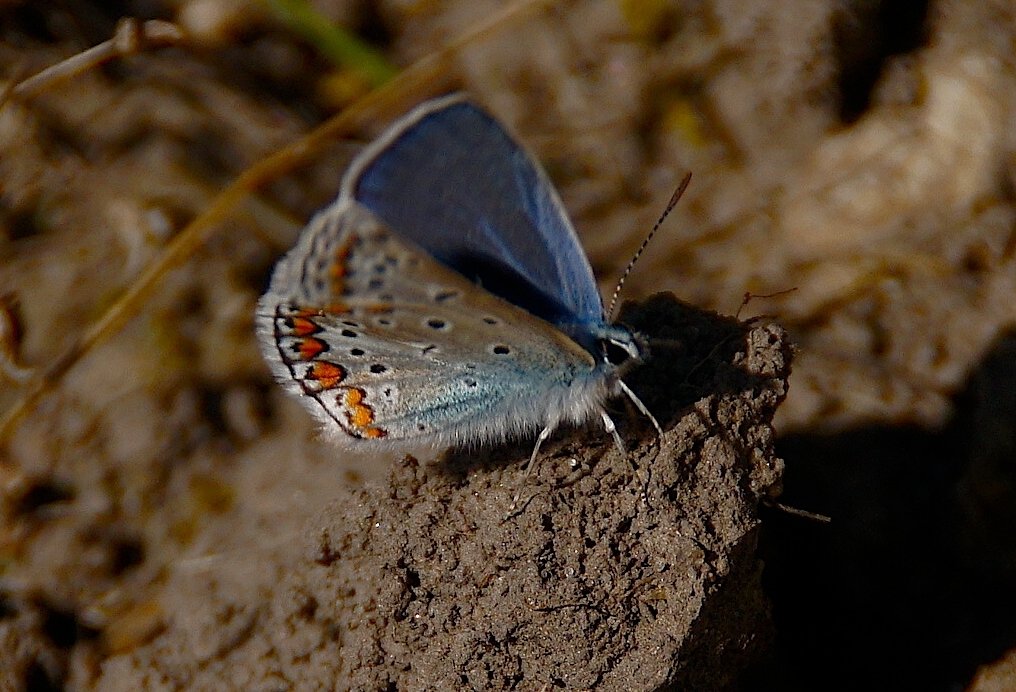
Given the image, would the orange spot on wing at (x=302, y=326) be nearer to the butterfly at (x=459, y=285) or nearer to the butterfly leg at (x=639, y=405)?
the butterfly at (x=459, y=285)

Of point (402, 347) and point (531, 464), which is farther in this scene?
point (402, 347)

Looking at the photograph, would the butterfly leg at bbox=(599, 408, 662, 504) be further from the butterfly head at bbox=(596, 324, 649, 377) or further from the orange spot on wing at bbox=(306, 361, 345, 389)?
the orange spot on wing at bbox=(306, 361, 345, 389)

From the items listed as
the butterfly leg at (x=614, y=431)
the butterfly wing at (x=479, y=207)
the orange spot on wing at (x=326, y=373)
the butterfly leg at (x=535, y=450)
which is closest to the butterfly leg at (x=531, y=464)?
the butterfly leg at (x=535, y=450)

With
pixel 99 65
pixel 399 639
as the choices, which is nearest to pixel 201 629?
pixel 399 639

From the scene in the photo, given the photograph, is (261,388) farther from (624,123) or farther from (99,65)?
(624,123)

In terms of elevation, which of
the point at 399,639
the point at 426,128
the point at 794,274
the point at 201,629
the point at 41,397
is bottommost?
the point at 794,274

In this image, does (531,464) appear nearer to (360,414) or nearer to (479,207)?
(360,414)

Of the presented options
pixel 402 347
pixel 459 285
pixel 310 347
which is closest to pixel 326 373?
pixel 310 347
